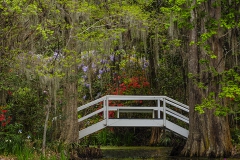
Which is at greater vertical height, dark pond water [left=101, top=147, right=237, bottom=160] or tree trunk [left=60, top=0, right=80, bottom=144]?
tree trunk [left=60, top=0, right=80, bottom=144]

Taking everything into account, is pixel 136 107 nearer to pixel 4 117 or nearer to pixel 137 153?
pixel 137 153

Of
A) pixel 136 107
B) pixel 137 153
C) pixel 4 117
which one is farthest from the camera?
pixel 136 107

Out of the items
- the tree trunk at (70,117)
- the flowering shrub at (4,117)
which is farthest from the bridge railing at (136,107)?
the flowering shrub at (4,117)

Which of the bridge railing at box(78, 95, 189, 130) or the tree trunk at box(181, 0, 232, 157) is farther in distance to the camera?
the bridge railing at box(78, 95, 189, 130)

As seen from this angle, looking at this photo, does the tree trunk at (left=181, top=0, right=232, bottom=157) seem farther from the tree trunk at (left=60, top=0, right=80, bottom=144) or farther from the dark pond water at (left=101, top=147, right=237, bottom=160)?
the tree trunk at (left=60, top=0, right=80, bottom=144)

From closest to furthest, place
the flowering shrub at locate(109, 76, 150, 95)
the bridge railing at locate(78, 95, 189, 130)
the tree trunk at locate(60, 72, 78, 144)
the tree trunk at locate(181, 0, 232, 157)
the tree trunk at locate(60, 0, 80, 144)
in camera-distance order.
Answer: the tree trunk at locate(60, 0, 80, 144) < the tree trunk at locate(60, 72, 78, 144) < the tree trunk at locate(181, 0, 232, 157) < the bridge railing at locate(78, 95, 189, 130) < the flowering shrub at locate(109, 76, 150, 95)

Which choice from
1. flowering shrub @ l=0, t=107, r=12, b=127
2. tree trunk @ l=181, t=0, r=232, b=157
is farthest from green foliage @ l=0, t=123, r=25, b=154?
tree trunk @ l=181, t=0, r=232, b=157

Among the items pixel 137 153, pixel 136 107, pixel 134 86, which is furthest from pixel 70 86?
pixel 134 86

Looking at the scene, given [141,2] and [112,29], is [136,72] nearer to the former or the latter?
[141,2]

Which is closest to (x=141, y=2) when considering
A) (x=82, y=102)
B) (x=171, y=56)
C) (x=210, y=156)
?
(x=171, y=56)

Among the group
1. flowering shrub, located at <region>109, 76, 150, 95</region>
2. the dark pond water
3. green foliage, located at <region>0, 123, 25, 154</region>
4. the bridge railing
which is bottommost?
the dark pond water

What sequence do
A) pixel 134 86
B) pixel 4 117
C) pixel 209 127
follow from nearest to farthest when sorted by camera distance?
pixel 4 117
pixel 209 127
pixel 134 86

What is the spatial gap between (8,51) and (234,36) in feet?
18.8

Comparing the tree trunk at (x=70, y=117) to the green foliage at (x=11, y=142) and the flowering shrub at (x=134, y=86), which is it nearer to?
the green foliage at (x=11, y=142)
